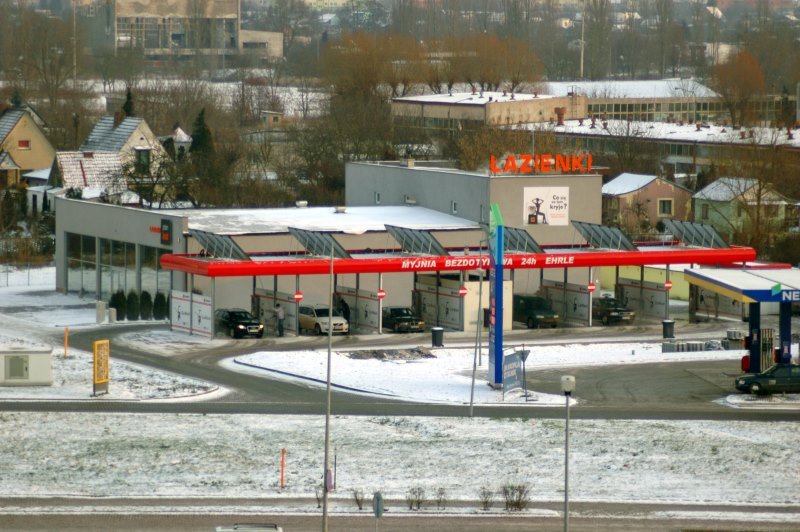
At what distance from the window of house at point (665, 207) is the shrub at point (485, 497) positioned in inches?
2783

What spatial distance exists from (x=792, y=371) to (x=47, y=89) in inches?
5359

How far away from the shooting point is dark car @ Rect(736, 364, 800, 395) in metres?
55.5

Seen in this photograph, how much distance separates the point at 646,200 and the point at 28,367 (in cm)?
6279

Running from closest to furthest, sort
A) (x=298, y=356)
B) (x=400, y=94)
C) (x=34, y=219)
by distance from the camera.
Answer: (x=298, y=356) < (x=34, y=219) < (x=400, y=94)

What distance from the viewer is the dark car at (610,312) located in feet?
237

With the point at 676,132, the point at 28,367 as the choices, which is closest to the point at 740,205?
the point at 676,132

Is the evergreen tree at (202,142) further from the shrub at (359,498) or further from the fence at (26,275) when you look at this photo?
the shrub at (359,498)

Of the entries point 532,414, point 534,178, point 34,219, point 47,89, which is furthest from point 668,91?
point 532,414

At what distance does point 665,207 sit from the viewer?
11131 centimetres

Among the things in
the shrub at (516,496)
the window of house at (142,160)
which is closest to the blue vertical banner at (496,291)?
the shrub at (516,496)

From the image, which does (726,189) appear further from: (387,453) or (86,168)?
(387,453)

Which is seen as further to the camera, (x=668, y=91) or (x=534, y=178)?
(x=668, y=91)

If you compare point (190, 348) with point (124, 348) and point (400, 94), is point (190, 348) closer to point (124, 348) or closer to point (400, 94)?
point (124, 348)

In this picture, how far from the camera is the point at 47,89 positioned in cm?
17975
